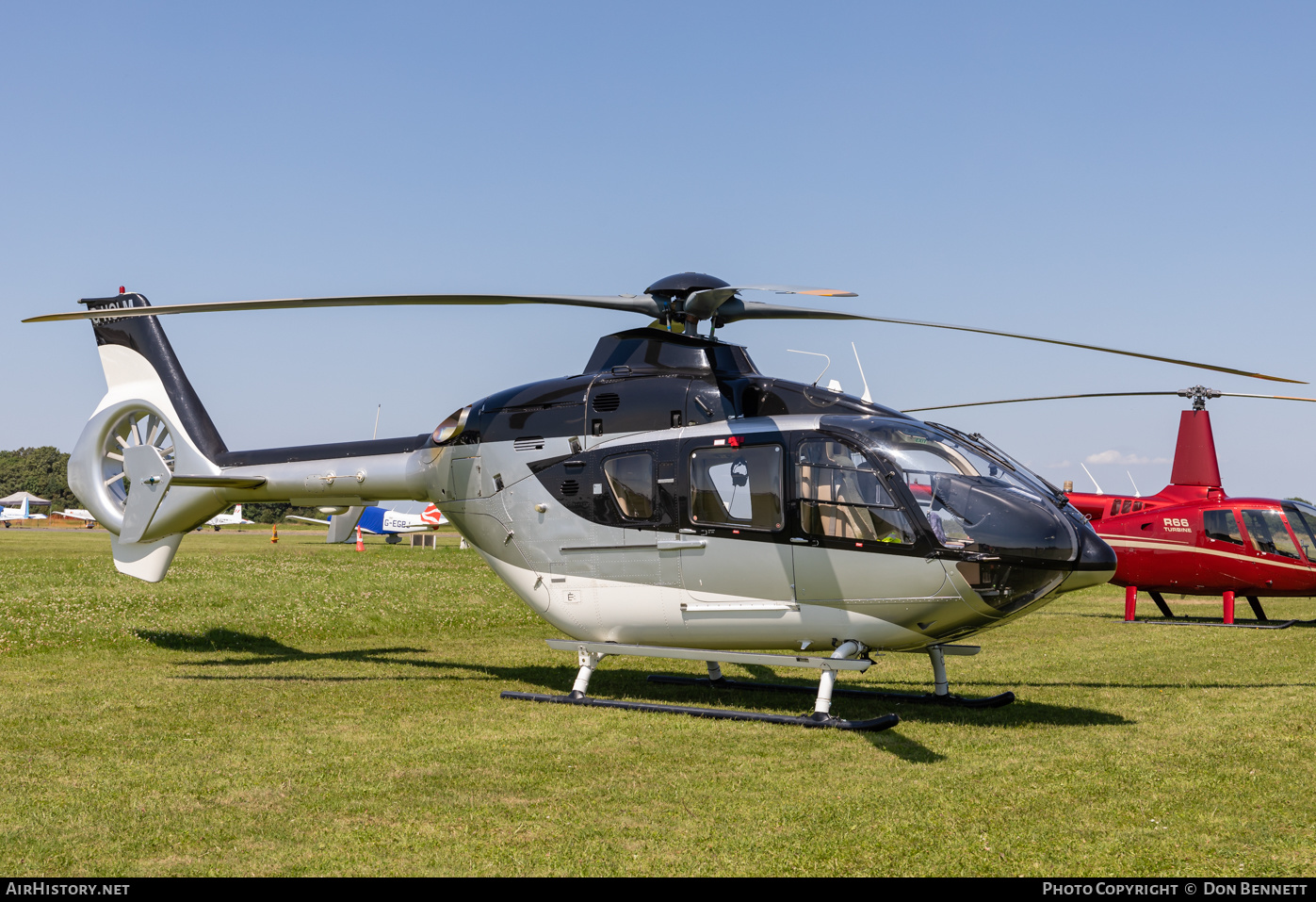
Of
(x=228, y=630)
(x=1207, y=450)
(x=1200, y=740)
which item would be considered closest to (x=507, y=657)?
(x=228, y=630)

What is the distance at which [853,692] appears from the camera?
11.6m

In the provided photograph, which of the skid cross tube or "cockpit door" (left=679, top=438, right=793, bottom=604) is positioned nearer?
"cockpit door" (left=679, top=438, right=793, bottom=604)

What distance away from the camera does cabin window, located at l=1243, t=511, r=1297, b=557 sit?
19453mm

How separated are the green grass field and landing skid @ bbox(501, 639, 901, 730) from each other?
0.15 m

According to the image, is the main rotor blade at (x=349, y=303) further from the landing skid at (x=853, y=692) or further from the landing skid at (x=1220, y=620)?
the landing skid at (x=1220, y=620)

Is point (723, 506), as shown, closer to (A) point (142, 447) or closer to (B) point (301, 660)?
(B) point (301, 660)

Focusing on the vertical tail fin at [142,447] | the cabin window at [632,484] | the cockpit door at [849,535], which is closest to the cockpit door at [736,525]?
the cockpit door at [849,535]

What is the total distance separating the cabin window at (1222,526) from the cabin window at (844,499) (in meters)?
13.2

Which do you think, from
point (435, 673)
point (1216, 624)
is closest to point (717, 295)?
point (435, 673)

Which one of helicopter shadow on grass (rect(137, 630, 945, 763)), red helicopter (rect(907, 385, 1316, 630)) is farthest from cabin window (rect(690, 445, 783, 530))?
red helicopter (rect(907, 385, 1316, 630))

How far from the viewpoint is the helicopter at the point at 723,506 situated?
31.1ft

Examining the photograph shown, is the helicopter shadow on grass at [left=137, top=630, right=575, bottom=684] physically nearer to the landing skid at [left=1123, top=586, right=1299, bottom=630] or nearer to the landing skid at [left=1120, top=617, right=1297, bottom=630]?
the landing skid at [left=1123, top=586, right=1299, bottom=630]

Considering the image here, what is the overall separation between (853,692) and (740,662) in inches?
73.8

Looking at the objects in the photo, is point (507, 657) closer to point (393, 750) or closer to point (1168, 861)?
point (393, 750)
